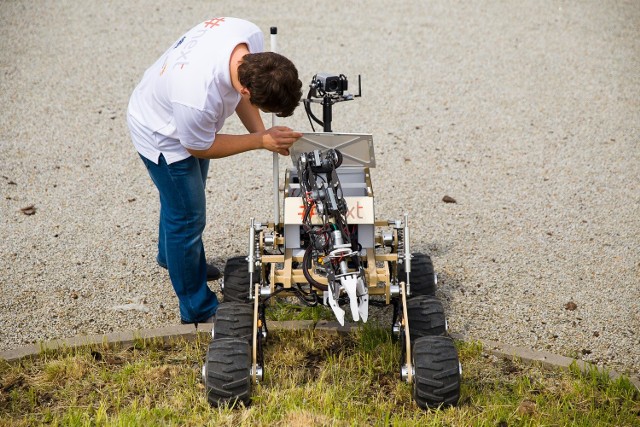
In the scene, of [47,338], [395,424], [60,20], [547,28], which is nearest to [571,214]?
[395,424]

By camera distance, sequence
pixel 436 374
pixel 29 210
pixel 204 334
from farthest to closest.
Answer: pixel 29 210 < pixel 204 334 < pixel 436 374

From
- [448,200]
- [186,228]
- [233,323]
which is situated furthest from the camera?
[448,200]

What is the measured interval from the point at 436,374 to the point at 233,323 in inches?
45.2

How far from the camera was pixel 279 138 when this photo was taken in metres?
4.45

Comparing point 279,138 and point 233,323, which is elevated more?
point 279,138

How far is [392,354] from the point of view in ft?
15.8

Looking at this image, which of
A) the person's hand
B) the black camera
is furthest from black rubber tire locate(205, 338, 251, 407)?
the black camera

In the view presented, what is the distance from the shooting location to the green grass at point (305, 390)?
432 centimetres

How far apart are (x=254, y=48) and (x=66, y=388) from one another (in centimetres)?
215

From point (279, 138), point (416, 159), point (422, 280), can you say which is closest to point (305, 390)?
point (422, 280)

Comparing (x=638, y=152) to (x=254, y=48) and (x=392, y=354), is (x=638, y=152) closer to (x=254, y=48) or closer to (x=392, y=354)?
(x=392, y=354)

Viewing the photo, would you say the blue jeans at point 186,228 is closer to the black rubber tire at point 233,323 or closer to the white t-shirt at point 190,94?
the white t-shirt at point 190,94

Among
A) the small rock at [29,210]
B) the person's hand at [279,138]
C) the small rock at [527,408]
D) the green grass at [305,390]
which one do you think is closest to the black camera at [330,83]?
the person's hand at [279,138]

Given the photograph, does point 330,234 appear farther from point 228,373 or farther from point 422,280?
point 422,280
